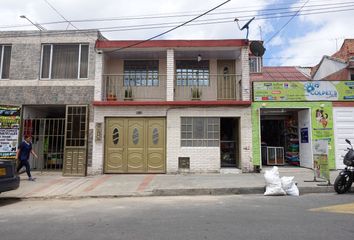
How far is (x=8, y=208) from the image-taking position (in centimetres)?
762

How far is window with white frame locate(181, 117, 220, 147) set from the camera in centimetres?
1302

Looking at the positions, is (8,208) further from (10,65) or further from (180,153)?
(10,65)

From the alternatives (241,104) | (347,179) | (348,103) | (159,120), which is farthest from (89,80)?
(348,103)

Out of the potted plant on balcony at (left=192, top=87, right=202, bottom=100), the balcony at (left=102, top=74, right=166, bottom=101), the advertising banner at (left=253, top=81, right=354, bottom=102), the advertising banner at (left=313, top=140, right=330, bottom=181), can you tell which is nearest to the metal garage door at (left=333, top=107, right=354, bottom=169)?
the advertising banner at (left=253, top=81, right=354, bottom=102)

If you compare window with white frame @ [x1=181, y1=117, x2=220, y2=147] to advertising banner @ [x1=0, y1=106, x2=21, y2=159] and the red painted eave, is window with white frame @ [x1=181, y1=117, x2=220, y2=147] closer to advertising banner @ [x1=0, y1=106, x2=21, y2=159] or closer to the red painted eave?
the red painted eave

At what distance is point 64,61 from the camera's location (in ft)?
44.4

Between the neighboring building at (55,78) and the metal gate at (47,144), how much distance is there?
6cm

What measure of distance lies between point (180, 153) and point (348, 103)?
7669 millimetres

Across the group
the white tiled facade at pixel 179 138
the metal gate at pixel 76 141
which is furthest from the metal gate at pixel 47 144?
the white tiled facade at pixel 179 138

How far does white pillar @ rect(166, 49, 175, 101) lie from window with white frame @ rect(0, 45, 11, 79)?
23.8ft

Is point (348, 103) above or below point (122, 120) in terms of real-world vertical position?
above

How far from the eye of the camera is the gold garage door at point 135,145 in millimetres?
12969

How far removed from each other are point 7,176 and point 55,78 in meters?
6.42

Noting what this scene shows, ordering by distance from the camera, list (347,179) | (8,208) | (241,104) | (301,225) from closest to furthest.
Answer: (301,225)
(8,208)
(347,179)
(241,104)
